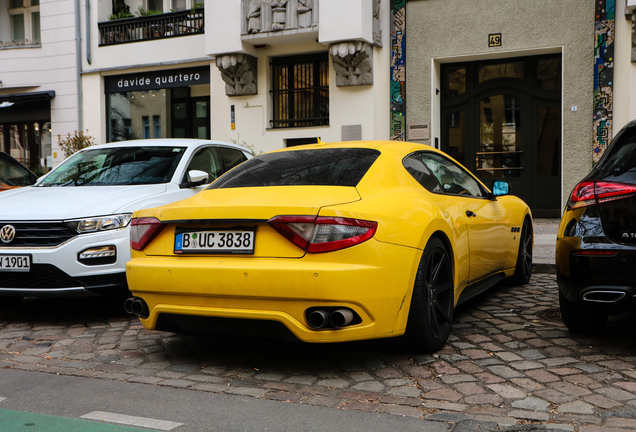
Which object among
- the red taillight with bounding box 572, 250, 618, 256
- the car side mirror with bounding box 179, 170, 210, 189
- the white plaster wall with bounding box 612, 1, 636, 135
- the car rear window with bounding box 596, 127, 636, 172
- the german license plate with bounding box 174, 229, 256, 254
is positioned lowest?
the red taillight with bounding box 572, 250, 618, 256

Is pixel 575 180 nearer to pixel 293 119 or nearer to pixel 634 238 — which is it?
pixel 293 119

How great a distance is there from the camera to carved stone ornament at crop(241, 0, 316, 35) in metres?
14.6

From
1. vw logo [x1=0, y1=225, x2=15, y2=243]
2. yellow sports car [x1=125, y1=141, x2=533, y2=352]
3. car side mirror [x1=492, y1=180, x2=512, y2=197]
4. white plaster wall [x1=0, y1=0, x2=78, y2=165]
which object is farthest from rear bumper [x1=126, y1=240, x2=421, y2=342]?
white plaster wall [x1=0, y1=0, x2=78, y2=165]

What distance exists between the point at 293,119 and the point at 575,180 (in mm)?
6676

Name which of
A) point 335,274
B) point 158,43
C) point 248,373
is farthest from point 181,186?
point 158,43

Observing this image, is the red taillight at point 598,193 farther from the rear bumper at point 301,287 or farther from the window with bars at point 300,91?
the window with bars at point 300,91

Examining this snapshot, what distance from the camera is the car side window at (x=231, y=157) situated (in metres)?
7.30

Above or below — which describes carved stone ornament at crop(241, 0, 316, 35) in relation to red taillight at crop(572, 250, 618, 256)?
above

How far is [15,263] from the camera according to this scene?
16.5 feet

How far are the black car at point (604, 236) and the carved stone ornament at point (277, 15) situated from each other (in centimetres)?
1135

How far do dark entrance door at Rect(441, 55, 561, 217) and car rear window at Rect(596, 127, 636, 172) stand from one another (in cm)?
1046

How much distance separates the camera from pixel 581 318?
14.4ft

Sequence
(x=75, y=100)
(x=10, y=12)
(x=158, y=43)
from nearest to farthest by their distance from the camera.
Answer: (x=158, y=43) < (x=75, y=100) < (x=10, y=12)

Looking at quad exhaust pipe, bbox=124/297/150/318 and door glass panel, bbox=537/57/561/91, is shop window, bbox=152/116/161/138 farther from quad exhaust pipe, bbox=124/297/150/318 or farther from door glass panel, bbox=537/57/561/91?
quad exhaust pipe, bbox=124/297/150/318
